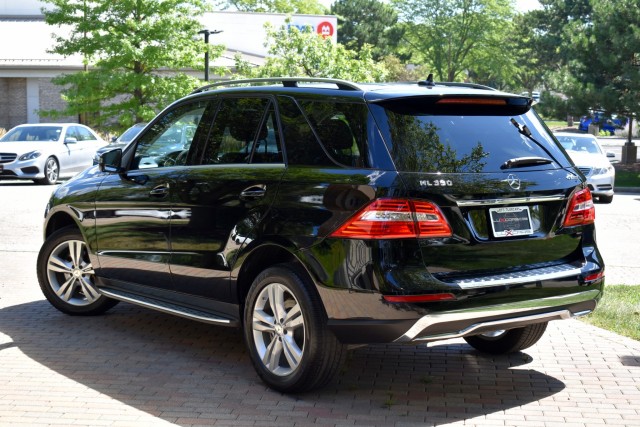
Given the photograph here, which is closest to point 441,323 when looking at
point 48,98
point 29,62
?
point 29,62

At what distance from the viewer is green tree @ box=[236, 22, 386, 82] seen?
107ft

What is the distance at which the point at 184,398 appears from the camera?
5.88 m

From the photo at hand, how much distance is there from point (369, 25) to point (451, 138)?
8536 cm

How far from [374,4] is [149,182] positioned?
Result: 85800mm

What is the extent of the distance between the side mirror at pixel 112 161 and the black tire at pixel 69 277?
30.7 inches

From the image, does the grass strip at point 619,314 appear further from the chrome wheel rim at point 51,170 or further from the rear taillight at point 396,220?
the chrome wheel rim at point 51,170

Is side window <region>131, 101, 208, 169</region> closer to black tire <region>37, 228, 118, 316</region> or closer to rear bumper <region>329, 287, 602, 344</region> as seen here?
black tire <region>37, 228, 118, 316</region>

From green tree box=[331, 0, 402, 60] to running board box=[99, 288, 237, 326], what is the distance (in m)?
82.3

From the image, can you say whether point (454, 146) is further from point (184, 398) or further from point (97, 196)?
point (97, 196)

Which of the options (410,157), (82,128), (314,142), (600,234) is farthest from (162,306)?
(82,128)

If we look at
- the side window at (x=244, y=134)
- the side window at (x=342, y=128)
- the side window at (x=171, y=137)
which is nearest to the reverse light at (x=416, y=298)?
the side window at (x=342, y=128)

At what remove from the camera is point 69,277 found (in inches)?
322

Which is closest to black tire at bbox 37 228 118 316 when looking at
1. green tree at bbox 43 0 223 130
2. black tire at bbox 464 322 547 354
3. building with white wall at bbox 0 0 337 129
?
black tire at bbox 464 322 547 354

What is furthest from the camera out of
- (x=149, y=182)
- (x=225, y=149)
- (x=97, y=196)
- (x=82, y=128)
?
(x=82, y=128)
